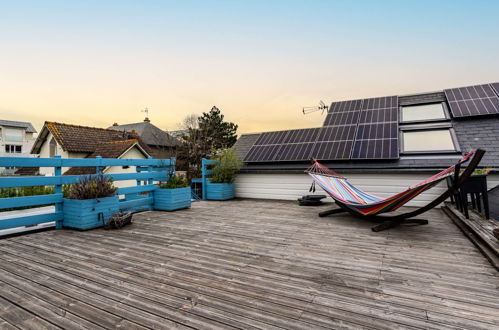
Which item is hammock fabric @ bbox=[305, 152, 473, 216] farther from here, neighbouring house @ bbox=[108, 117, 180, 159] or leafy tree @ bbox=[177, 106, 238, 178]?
neighbouring house @ bbox=[108, 117, 180, 159]

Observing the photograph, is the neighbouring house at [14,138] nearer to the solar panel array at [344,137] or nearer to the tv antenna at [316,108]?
the tv antenna at [316,108]

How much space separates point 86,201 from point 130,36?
26.1 feet

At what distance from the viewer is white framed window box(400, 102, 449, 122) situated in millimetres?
7535

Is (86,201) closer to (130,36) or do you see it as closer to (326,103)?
(130,36)

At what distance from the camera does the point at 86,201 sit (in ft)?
13.8

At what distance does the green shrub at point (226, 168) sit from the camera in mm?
7992

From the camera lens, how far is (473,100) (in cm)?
749

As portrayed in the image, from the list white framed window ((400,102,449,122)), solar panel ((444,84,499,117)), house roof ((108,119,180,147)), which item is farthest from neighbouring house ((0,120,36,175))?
solar panel ((444,84,499,117))

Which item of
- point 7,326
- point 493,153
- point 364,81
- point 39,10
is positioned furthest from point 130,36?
point 493,153

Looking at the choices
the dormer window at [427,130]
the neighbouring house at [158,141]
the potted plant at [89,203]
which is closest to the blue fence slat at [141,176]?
the potted plant at [89,203]

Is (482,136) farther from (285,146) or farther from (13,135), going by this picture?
(13,135)

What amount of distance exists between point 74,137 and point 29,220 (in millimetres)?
13841

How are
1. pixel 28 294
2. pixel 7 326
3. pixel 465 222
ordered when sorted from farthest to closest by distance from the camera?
pixel 465 222
pixel 28 294
pixel 7 326

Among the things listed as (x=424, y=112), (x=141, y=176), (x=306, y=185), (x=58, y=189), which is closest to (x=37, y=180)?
(x=58, y=189)
